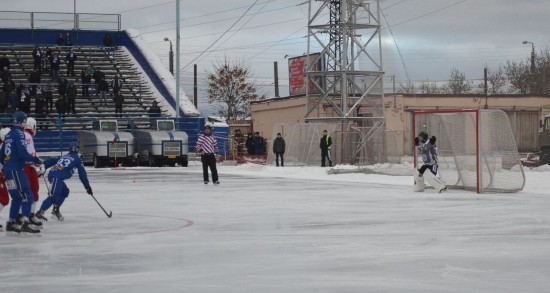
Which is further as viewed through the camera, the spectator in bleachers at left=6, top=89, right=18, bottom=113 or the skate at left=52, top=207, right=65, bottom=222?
the spectator in bleachers at left=6, top=89, right=18, bottom=113

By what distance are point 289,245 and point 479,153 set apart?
12.1 metres

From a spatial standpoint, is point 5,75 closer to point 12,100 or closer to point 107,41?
point 12,100

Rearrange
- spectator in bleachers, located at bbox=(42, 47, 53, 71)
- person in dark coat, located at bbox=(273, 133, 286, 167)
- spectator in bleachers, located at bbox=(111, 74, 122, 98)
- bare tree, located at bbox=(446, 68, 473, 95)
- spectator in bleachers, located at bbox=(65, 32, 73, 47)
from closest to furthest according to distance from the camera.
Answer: person in dark coat, located at bbox=(273, 133, 286, 167) → spectator in bleachers, located at bbox=(111, 74, 122, 98) → spectator in bleachers, located at bbox=(42, 47, 53, 71) → spectator in bleachers, located at bbox=(65, 32, 73, 47) → bare tree, located at bbox=(446, 68, 473, 95)

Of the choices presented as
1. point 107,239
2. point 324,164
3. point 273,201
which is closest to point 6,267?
point 107,239

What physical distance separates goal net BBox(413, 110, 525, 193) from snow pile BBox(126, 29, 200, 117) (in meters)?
30.4

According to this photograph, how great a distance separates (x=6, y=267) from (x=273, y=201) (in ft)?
34.4

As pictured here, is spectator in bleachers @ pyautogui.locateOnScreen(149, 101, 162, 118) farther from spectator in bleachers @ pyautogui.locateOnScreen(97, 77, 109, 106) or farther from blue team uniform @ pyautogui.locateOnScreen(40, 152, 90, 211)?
blue team uniform @ pyautogui.locateOnScreen(40, 152, 90, 211)

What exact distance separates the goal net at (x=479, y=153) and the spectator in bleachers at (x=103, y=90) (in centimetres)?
2892

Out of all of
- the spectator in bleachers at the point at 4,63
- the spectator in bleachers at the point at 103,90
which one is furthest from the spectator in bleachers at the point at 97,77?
the spectator in bleachers at the point at 4,63

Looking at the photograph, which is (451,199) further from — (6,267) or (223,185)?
(6,267)

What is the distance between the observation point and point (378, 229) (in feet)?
47.3

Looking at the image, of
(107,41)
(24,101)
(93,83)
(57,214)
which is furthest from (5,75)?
(57,214)

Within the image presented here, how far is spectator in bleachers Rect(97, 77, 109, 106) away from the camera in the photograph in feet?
169

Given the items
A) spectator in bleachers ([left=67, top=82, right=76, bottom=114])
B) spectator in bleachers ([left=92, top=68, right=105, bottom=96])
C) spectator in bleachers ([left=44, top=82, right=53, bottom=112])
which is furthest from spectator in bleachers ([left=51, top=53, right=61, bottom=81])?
spectator in bleachers ([left=67, top=82, right=76, bottom=114])
